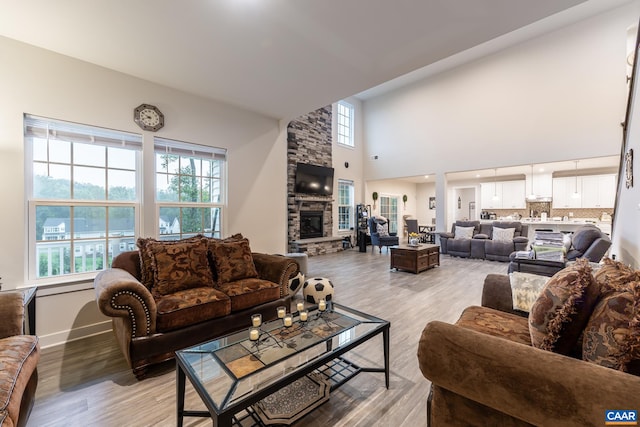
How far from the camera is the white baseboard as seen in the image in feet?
7.82

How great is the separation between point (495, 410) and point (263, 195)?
12.4 feet

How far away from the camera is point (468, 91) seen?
6996 mm

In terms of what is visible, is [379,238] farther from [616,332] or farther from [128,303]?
[616,332]

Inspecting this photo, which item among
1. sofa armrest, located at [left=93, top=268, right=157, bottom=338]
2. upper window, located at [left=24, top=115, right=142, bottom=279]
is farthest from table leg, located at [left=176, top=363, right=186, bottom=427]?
upper window, located at [left=24, top=115, right=142, bottom=279]

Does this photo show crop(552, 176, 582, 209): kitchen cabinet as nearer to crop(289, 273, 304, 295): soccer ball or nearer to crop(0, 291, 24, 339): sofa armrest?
crop(289, 273, 304, 295): soccer ball

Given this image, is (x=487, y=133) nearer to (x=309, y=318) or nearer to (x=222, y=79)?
(x=222, y=79)

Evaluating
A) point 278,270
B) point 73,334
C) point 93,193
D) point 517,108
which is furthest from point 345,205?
point 73,334

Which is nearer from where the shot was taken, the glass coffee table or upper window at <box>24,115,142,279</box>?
the glass coffee table

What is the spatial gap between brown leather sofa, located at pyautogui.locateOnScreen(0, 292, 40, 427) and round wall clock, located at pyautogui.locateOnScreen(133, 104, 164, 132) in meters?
2.04

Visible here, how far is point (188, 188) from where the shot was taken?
3496 mm

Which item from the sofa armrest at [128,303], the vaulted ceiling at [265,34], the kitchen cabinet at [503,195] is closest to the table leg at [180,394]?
the sofa armrest at [128,303]

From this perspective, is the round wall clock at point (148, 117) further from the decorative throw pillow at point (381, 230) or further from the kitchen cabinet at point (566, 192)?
the kitchen cabinet at point (566, 192)

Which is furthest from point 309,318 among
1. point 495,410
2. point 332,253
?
point 332,253

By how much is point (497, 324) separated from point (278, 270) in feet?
6.61
